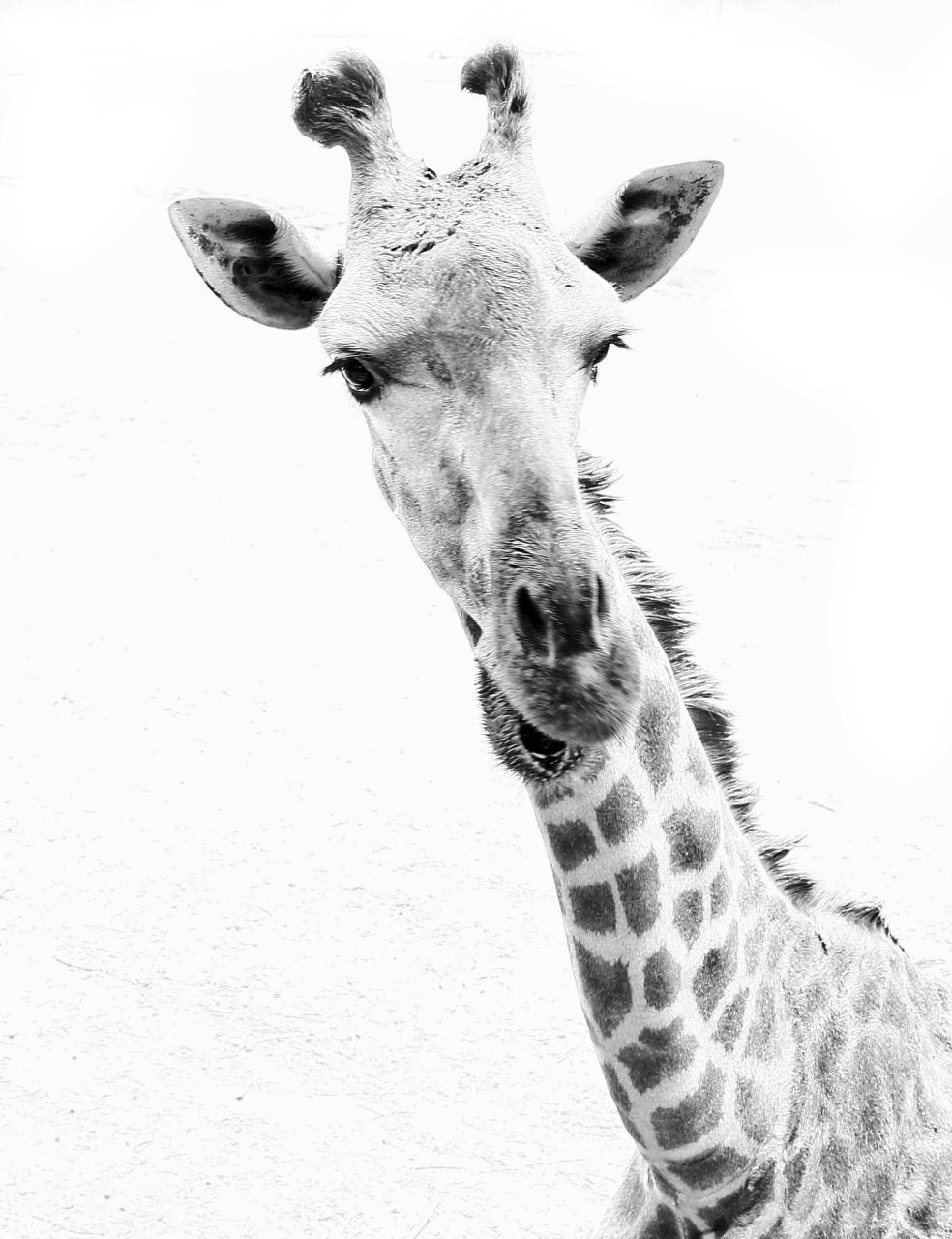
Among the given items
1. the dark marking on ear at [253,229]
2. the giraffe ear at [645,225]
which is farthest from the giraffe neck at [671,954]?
the dark marking on ear at [253,229]

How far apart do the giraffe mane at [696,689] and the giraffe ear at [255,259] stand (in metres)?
0.80

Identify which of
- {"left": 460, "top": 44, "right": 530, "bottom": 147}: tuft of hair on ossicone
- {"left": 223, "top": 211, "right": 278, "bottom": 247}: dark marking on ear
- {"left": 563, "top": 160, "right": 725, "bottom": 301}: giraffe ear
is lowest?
{"left": 563, "top": 160, "right": 725, "bottom": 301}: giraffe ear

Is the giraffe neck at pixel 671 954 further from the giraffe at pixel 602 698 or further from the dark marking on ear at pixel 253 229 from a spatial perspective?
the dark marking on ear at pixel 253 229

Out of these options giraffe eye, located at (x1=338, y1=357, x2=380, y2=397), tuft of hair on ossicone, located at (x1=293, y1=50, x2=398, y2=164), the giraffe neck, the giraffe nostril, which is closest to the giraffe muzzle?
the giraffe nostril

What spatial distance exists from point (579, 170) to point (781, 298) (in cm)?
294

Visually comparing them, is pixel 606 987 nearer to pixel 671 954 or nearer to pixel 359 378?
pixel 671 954

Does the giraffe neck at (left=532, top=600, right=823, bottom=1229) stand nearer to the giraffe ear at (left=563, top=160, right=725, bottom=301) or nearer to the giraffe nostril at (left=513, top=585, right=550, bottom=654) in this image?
the giraffe nostril at (left=513, top=585, right=550, bottom=654)

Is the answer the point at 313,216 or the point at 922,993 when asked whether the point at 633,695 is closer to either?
the point at 922,993

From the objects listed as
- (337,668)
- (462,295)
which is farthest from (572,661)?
(337,668)

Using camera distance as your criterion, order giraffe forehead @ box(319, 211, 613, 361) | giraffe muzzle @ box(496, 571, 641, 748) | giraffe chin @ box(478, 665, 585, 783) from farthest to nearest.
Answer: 1. giraffe forehead @ box(319, 211, 613, 361)
2. giraffe chin @ box(478, 665, 585, 783)
3. giraffe muzzle @ box(496, 571, 641, 748)

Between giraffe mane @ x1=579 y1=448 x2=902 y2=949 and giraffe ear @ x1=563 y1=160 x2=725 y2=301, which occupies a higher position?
giraffe ear @ x1=563 y1=160 x2=725 y2=301

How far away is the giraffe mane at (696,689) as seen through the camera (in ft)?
9.42

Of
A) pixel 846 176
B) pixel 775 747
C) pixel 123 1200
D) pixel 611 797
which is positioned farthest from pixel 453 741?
pixel 846 176

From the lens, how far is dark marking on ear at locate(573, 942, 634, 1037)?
103 inches
